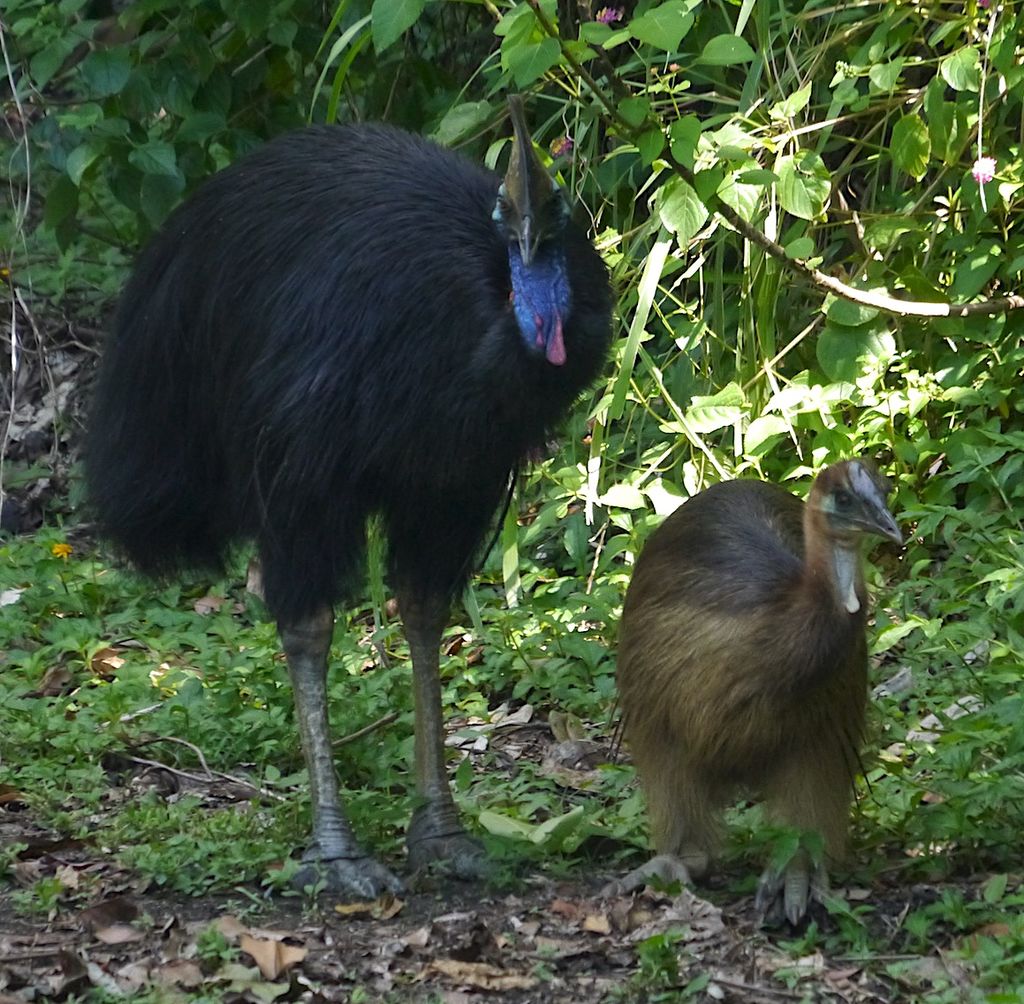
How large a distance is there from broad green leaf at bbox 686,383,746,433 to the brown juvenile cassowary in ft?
4.14

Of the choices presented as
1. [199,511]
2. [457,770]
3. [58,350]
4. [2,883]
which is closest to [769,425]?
[457,770]

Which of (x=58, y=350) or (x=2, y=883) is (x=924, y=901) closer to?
(x=2, y=883)

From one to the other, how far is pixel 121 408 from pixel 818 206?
178 cm

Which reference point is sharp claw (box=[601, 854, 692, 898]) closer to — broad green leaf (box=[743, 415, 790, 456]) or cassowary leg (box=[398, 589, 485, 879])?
cassowary leg (box=[398, 589, 485, 879])

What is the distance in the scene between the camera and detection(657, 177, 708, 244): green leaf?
414 cm

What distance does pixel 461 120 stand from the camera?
191 inches

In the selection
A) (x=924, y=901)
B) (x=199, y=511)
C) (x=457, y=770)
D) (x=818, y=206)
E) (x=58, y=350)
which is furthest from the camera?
(x=58, y=350)

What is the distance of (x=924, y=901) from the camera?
334 centimetres

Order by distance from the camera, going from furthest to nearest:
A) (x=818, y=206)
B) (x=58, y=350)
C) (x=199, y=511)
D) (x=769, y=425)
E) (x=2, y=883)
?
1. (x=58, y=350)
2. (x=769, y=425)
3. (x=818, y=206)
4. (x=199, y=511)
5. (x=2, y=883)

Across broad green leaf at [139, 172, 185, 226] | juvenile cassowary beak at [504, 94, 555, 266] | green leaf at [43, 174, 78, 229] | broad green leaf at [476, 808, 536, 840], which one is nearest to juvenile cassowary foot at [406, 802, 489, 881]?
broad green leaf at [476, 808, 536, 840]

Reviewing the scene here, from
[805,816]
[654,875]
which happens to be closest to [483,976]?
[654,875]

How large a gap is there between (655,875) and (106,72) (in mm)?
3014

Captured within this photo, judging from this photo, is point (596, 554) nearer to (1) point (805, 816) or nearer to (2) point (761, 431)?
(2) point (761, 431)

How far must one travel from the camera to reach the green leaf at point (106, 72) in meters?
5.27
